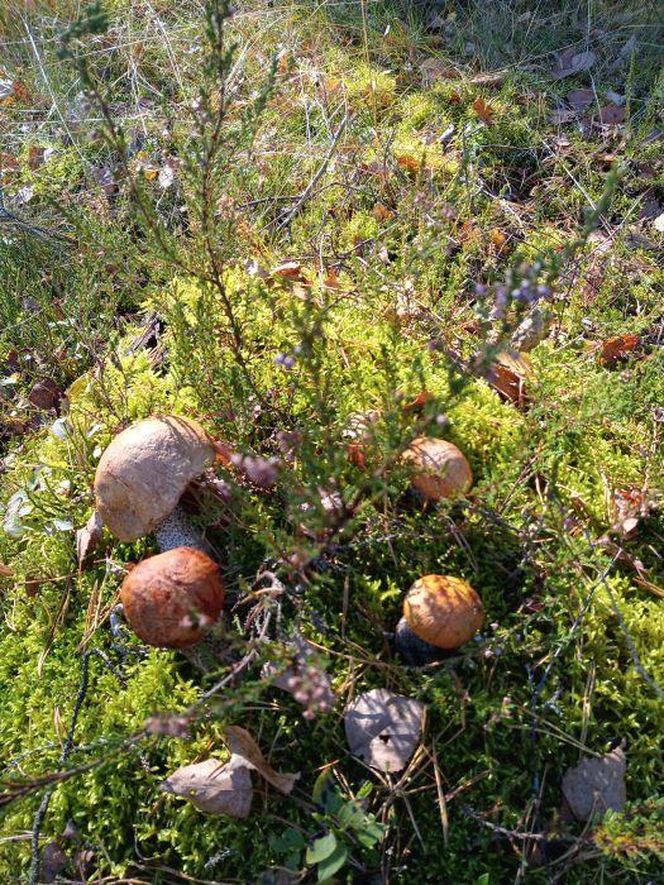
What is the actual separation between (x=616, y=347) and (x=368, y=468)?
5.04ft

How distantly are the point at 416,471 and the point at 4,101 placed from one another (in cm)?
527

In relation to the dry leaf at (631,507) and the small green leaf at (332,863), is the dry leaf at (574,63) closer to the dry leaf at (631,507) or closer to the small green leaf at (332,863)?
the dry leaf at (631,507)

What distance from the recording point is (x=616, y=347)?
3.36 meters

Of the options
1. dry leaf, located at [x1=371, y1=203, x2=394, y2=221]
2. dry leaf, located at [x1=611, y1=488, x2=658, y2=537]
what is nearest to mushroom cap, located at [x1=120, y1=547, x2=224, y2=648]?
dry leaf, located at [x1=611, y1=488, x2=658, y2=537]

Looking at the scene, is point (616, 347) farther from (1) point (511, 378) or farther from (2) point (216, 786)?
(2) point (216, 786)

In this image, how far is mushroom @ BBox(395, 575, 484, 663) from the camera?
87.1 inches

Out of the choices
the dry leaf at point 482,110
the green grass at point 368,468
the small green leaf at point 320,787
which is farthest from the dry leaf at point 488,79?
the small green leaf at point 320,787

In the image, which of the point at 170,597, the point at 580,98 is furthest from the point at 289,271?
the point at 580,98

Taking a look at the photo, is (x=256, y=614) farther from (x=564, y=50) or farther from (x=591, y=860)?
(x=564, y=50)

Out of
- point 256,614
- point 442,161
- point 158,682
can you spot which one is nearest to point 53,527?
point 158,682

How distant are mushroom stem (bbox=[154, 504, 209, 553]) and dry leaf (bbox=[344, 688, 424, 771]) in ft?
2.70

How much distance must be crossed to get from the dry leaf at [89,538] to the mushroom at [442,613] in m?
1.27

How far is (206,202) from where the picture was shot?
244 centimetres

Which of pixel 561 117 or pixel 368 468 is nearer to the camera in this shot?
pixel 368 468
